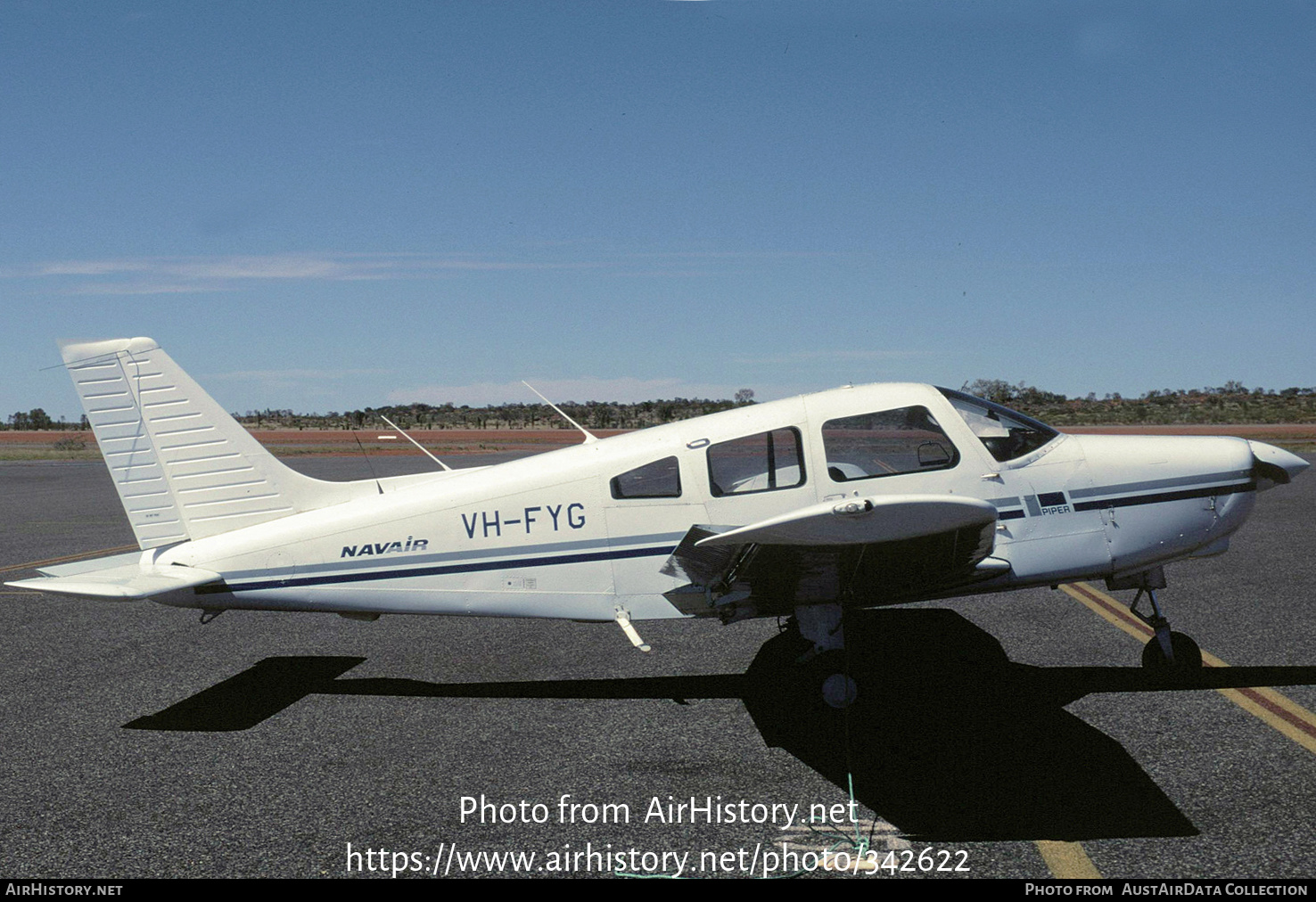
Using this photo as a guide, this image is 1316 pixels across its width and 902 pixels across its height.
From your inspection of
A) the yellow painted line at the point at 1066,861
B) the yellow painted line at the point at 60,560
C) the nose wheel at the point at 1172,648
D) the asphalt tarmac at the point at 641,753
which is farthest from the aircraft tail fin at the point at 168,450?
the yellow painted line at the point at 60,560

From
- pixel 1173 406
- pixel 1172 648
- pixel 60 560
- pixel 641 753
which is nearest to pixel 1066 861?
pixel 641 753

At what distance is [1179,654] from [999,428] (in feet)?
7.33

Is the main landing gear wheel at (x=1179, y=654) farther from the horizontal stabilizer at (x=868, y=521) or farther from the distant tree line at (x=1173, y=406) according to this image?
the distant tree line at (x=1173, y=406)

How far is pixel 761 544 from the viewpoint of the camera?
5250 millimetres

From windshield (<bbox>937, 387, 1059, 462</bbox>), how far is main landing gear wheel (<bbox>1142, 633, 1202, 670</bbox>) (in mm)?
1805

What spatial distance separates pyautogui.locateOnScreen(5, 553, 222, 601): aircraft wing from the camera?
6.06m

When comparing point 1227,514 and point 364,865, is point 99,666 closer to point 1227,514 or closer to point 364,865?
point 364,865

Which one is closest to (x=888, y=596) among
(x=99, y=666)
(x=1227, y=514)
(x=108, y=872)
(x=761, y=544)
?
(x=761, y=544)

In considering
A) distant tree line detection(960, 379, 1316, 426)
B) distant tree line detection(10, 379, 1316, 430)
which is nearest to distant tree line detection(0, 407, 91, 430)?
distant tree line detection(10, 379, 1316, 430)

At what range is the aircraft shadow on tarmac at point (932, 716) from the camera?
462 centimetres

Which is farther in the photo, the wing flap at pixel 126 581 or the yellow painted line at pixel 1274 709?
the wing flap at pixel 126 581

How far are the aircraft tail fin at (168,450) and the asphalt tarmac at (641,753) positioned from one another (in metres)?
1.39

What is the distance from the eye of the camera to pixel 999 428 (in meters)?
6.54

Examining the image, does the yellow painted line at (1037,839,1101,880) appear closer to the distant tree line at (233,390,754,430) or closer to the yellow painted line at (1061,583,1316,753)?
the yellow painted line at (1061,583,1316,753)
